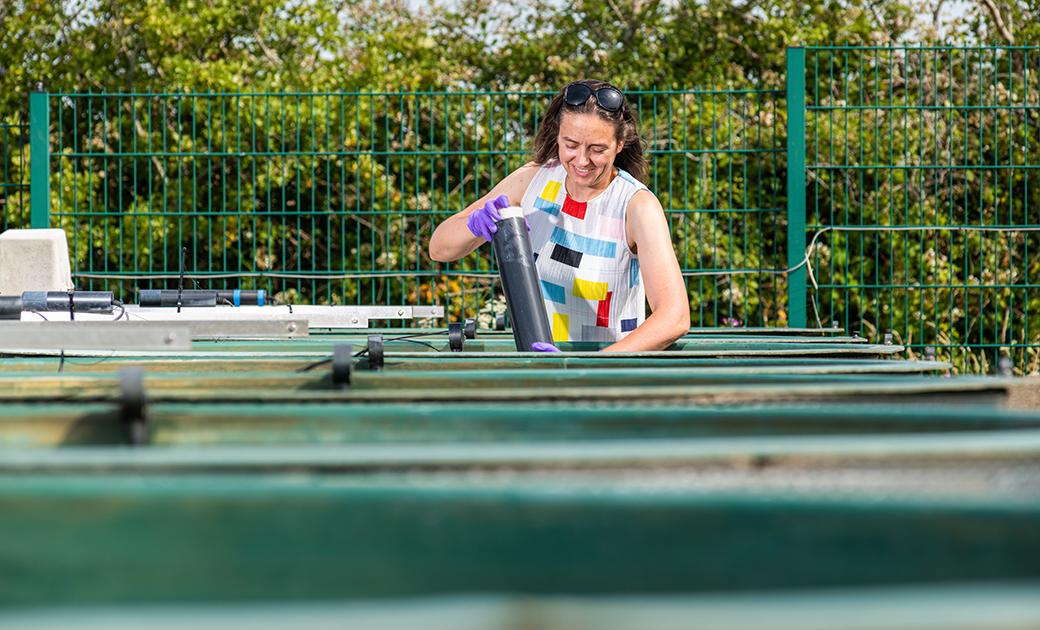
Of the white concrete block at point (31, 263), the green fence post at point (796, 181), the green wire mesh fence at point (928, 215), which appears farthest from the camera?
the green wire mesh fence at point (928, 215)

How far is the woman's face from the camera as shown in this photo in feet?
10.4

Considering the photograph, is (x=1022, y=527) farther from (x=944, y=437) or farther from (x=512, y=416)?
(x=512, y=416)

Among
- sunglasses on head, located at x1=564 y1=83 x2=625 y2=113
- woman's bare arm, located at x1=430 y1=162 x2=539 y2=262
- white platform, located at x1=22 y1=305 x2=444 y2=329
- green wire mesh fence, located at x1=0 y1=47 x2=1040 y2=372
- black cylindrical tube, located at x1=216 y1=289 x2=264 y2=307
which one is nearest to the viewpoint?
white platform, located at x1=22 y1=305 x2=444 y2=329

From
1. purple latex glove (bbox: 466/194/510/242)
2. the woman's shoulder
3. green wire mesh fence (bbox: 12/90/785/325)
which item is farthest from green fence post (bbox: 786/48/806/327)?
purple latex glove (bbox: 466/194/510/242)

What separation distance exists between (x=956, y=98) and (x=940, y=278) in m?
1.49

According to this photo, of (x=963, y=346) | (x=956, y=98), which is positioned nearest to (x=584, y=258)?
(x=963, y=346)

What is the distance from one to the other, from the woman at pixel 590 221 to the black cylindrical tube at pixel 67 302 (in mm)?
924

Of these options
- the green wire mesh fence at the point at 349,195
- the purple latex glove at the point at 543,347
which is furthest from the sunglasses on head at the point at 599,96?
the green wire mesh fence at the point at 349,195

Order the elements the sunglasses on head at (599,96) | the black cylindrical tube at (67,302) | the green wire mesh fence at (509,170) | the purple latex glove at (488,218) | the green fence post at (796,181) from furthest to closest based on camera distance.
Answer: the green wire mesh fence at (509,170), the green fence post at (796,181), the sunglasses on head at (599,96), the purple latex glove at (488,218), the black cylindrical tube at (67,302)

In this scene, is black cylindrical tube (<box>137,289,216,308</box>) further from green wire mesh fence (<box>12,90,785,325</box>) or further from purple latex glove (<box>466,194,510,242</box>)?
green wire mesh fence (<box>12,90,785,325</box>)

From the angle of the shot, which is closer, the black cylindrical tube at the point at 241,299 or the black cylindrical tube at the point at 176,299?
the black cylindrical tube at the point at 176,299

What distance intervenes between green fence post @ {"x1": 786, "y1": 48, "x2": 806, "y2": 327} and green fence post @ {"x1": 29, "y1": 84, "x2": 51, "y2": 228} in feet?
12.0

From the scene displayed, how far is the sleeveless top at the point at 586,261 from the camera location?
3209mm

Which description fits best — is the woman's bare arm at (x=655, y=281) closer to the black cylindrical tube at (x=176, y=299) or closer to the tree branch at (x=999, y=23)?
the black cylindrical tube at (x=176, y=299)
